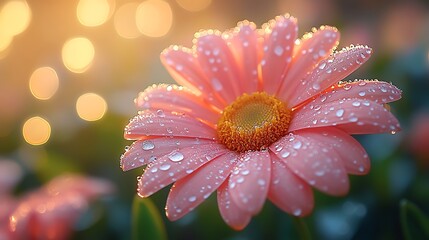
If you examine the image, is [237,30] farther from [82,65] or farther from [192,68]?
[82,65]

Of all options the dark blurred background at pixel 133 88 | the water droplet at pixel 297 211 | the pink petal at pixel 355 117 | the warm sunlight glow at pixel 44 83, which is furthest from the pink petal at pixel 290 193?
the warm sunlight glow at pixel 44 83

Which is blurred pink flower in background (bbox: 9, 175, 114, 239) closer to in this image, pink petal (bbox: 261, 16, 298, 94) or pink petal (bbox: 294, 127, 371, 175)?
pink petal (bbox: 261, 16, 298, 94)

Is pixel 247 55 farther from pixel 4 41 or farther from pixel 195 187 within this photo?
pixel 4 41

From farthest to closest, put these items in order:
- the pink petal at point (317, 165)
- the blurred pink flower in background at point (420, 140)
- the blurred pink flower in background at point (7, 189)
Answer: the blurred pink flower in background at point (420, 140), the blurred pink flower in background at point (7, 189), the pink petal at point (317, 165)

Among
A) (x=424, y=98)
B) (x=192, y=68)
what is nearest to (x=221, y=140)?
(x=192, y=68)

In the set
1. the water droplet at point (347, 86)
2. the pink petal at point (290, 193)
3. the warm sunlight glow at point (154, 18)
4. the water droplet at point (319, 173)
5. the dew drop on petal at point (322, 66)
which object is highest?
the dew drop on petal at point (322, 66)

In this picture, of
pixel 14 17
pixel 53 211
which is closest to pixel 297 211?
pixel 53 211

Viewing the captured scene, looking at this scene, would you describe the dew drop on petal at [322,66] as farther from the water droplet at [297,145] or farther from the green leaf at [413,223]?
the green leaf at [413,223]
